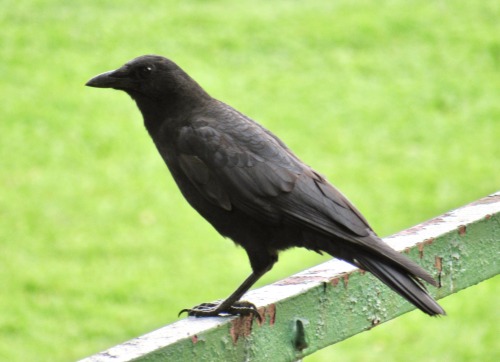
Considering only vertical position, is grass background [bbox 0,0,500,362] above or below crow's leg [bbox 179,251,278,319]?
below

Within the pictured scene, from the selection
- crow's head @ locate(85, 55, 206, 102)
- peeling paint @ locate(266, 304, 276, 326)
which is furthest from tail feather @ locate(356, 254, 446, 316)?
crow's head @ locate(85, 55, 206, 102)

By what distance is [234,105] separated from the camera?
10555 millimetres

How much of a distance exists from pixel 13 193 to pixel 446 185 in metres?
3.62

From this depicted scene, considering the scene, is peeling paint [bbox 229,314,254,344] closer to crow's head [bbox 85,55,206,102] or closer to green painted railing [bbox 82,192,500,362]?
green painted railing [bbox 82,192,500,362]

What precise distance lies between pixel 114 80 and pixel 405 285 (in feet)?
5.21

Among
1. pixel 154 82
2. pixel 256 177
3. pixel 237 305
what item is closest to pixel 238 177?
pixel 256 177

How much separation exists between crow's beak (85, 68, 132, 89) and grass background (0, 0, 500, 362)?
140 inches

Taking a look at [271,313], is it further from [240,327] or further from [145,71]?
[145,71]

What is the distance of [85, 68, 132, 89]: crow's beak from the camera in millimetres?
4152

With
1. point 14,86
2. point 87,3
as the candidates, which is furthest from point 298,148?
point 87,3

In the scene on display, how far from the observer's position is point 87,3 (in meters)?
12.7

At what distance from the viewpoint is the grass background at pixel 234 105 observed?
25.7ft

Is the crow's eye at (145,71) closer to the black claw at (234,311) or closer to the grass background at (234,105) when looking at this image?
the black claw at (234,311)

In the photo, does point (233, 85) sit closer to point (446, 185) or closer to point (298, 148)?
point (298, 148)
